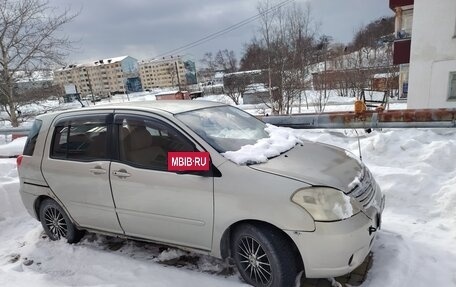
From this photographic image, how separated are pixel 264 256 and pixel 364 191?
1.02m

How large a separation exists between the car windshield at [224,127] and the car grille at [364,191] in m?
1.04

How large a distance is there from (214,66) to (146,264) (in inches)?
2426

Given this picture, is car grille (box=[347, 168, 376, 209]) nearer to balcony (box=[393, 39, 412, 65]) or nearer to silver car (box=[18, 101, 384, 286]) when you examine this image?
silver car (box=[18, 101, 384, 286])

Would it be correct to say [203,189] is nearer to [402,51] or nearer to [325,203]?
[325,203]

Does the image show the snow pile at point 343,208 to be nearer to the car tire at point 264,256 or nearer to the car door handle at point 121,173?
the car tire at point 264,256

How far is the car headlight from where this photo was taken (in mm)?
2441

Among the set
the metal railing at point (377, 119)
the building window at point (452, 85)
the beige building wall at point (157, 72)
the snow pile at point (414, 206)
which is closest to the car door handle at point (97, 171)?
the snow pile at point (414, 206)

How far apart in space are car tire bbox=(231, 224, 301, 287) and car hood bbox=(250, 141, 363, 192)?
0.49 meters

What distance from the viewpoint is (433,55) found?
1432 centimetres

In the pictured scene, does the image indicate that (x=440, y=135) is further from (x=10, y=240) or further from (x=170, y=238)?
(x=10, y=240)

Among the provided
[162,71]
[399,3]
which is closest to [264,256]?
[399,3]

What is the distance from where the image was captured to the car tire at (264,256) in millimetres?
2586

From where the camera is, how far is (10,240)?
4352 mm

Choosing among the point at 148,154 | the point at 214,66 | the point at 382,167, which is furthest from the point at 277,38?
the point at 214,66
